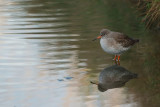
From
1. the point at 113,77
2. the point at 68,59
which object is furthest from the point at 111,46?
the point at 113,77

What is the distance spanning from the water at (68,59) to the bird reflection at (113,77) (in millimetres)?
121

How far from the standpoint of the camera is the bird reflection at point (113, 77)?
8137 mm

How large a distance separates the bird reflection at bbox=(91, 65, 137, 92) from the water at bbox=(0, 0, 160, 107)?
0.40 ft

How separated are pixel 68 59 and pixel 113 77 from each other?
169 centimetres

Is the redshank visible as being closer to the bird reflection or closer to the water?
the water

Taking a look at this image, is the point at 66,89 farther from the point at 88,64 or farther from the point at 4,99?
the point at 88,64

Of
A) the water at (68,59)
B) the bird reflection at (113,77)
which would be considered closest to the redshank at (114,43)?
the water at (68,59)

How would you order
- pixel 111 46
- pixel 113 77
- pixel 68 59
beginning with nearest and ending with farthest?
pixel 113 77, pixel 111 46, pixel 68 59

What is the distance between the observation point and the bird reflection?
814cm

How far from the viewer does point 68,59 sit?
10.1 meters

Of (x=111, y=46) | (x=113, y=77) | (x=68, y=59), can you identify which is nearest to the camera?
(x=113, y=77)

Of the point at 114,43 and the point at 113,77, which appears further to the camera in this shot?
the point at 114,43

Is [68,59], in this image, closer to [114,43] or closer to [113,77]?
[114,43]

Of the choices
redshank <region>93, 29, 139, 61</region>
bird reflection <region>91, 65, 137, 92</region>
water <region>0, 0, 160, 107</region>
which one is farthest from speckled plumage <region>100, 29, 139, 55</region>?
bird reflection <region>91, 65, 137, 92</region>
